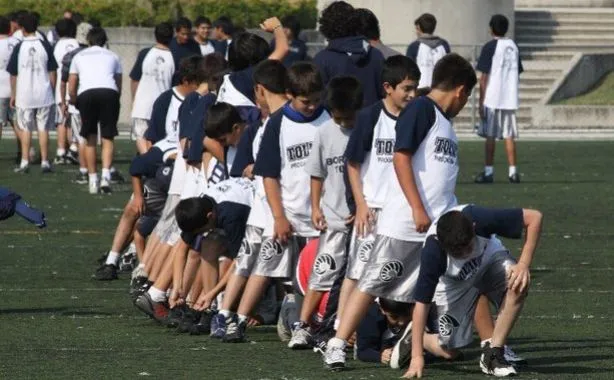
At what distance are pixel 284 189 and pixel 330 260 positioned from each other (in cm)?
55

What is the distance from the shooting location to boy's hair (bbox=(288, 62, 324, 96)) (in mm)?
10383

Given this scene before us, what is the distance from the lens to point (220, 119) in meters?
11.3

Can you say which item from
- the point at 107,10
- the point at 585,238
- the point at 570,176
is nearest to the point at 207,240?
the point at 585,238

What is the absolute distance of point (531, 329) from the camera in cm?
1105

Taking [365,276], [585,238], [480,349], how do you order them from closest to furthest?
1. [365,276]
2. [480,349]
3. [585,238]

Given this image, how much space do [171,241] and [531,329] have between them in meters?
2.46

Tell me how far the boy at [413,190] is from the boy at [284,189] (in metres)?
1.12

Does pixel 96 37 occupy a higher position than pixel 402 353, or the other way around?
pixel 96 37

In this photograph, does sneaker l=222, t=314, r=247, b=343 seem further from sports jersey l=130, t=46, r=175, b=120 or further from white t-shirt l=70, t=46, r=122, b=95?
white t-shirt l=70, t=46, r=122, b=95

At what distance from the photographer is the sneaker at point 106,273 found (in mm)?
13711

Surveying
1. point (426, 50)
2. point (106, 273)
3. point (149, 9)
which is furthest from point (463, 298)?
point (149, 9)

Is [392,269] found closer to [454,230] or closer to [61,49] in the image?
[454,230]

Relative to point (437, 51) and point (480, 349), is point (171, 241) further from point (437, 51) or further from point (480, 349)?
point (437, 51)

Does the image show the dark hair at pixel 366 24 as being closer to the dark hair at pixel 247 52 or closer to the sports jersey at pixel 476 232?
the dark hair at pixel 247 52
